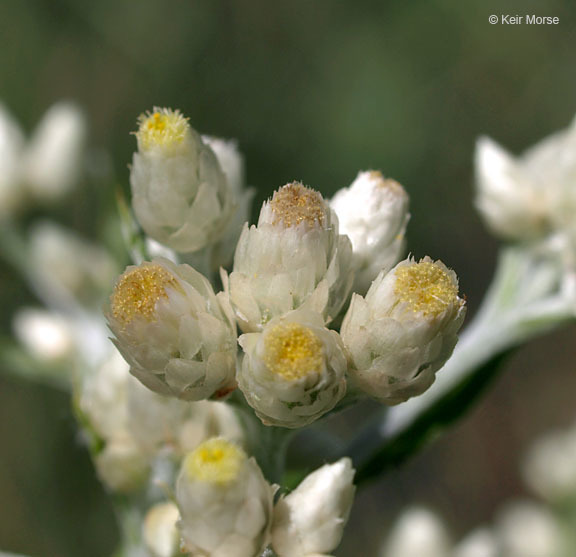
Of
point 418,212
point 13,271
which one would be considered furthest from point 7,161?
point 418,212

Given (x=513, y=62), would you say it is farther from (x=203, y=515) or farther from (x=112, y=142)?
(x=203, y=515)

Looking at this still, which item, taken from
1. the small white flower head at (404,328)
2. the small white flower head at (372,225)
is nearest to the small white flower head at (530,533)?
the small white flower head at (372,225)

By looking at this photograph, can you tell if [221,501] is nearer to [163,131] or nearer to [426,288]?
[426,288]

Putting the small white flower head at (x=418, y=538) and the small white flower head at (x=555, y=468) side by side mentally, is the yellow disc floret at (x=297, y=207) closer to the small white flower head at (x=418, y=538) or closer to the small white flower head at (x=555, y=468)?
the small white flower head at (x=418, y=538)

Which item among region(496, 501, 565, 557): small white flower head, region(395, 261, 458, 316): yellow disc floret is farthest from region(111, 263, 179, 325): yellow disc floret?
region(496, 501, 565, 557): small white flower head

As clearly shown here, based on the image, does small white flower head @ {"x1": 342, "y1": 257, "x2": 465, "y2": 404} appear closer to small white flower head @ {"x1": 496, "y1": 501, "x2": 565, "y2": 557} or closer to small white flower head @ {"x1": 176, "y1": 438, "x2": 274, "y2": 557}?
small white flower head @ {"x1": 176, "y1": 438, "x2": 274, "y2": 557}

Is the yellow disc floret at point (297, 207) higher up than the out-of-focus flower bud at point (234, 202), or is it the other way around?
the yellow disc floret at point (297, 207)
